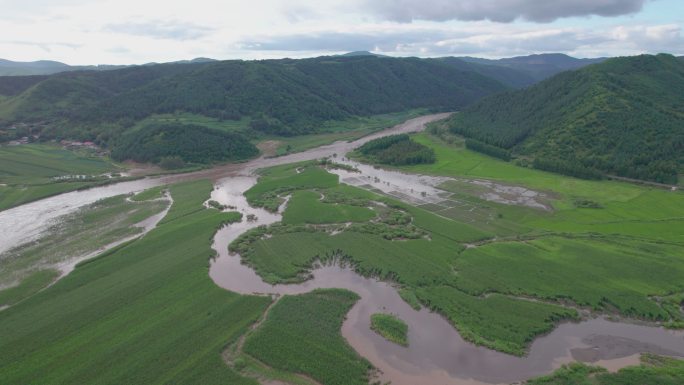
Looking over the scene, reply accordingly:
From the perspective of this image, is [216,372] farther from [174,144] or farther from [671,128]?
[671,128]

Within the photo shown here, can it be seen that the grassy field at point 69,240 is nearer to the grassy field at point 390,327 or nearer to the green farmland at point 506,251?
the green farmland at point 506,251

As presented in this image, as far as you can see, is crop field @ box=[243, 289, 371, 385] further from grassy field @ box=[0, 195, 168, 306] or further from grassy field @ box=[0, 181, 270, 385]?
grassy field @ box=[0, 195, 168, 306]

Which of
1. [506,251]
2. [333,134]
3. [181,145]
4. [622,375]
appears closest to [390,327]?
[622,375]

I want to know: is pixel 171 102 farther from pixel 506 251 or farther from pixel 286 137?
pixel 506 251

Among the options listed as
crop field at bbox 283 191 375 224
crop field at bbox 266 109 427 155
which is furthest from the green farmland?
crop field at bbox 266 109 427 155

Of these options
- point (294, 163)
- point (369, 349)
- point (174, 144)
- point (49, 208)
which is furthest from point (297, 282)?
point (174, 144)

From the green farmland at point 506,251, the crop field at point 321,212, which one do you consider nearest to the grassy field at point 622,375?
the green farmland at point 506,251
